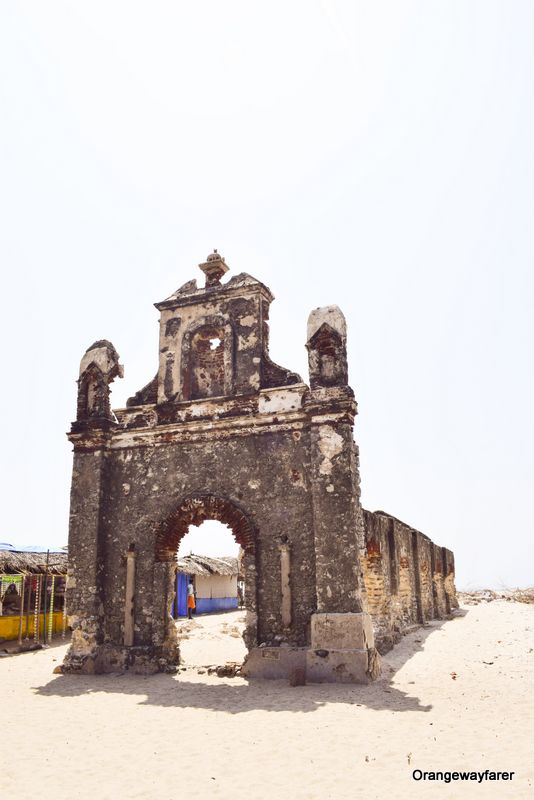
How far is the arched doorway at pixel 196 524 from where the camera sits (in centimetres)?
1093

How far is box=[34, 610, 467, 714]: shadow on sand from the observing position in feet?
27.6

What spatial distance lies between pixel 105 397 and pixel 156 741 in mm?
7531

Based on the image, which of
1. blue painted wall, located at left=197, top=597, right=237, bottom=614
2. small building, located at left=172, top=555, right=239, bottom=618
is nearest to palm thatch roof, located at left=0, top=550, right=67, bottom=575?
small building, located at left=172, top=555, right=239, bottom=618

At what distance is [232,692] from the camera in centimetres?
948

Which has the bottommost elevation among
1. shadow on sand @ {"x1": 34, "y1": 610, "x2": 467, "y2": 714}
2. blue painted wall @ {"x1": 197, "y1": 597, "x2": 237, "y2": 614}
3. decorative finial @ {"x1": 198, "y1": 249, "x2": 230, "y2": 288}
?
blue painted wall @ {"x1": 197, "y1": 597, "x2": 237, "y2": 614}

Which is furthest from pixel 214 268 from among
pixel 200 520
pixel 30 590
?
pixel 30 590

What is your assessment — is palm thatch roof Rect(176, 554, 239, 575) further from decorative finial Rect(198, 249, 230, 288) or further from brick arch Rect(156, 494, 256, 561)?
decorative finial Rect(198, 249, 230, 288)

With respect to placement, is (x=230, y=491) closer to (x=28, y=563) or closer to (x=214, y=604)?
(x=28, y=563)

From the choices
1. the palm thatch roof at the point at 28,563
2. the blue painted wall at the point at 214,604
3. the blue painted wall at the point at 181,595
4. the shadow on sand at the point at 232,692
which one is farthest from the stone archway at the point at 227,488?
the blue painted wall at the point at 214,604

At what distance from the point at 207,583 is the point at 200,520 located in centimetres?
1713

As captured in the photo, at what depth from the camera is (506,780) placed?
526 cm

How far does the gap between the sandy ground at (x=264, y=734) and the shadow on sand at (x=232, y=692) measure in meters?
0.03

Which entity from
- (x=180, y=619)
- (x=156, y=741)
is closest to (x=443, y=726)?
(x=156, y=741)

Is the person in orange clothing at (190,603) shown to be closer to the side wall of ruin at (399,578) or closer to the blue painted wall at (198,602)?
the blue painted wall at (198,602)
